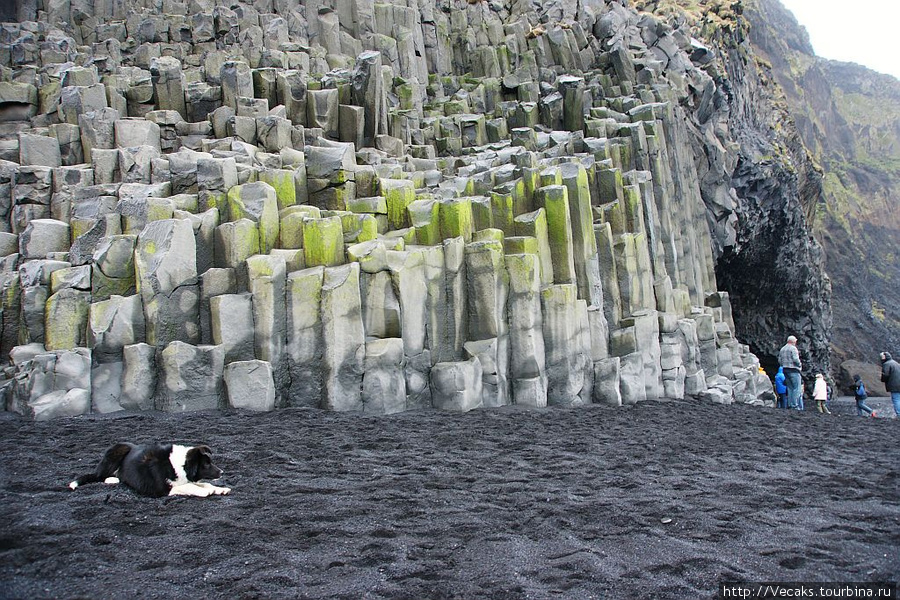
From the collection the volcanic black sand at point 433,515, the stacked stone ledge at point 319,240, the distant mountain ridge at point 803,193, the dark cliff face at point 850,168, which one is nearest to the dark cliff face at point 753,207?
the distant mountain ridge at point 803,193

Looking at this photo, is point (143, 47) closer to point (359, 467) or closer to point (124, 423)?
point (124, 423)

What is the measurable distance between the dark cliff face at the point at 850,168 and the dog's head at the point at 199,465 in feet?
127

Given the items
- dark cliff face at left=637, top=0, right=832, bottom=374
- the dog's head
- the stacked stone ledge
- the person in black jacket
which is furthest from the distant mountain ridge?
the dog's head

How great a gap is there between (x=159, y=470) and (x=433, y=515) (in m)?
2.00

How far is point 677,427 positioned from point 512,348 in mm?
2595

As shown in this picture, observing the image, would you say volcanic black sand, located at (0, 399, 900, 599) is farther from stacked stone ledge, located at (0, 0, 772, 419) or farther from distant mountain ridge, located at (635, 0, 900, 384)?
distant mountain ridge, located at (635, 0, 900, 384)

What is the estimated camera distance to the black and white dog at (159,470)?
5.16 metres

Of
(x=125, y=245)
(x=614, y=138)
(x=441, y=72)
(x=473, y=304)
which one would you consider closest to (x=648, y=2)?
(x=441, y=72)

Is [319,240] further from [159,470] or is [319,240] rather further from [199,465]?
[159,470]

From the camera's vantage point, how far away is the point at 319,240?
985cm

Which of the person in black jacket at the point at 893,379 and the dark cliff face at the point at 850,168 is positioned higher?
the dark cliff face at the point at 850,168

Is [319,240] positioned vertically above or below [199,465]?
above

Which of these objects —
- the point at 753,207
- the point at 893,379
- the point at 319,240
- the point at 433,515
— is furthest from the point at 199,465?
the point at 753,207

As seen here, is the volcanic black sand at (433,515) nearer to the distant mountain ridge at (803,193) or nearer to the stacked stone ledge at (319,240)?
the stacked stone ledge at (319,240)
